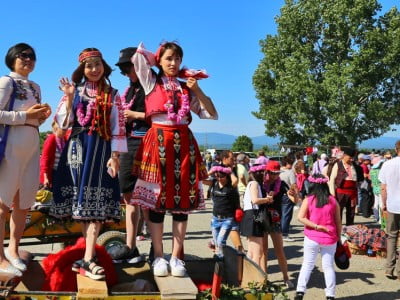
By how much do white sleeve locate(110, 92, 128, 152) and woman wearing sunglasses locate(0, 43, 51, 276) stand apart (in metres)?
0.46

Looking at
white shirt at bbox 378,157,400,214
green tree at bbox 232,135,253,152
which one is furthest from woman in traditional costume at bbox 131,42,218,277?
green tree at bbox 232,135,253,152

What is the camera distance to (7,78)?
3346 millimetres

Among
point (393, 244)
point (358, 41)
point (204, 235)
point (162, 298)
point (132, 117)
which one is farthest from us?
point (358, 41)

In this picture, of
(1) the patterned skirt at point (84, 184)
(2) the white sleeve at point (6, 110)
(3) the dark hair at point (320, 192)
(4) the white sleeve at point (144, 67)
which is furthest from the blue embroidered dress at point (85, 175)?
(3) the dark hair at point (320, 192)

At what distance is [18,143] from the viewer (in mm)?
3311

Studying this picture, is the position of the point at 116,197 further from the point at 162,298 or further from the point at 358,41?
the point at 358,41

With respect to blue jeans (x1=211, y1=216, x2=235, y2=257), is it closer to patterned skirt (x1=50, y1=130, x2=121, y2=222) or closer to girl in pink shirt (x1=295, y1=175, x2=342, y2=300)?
girl in pink shirt (x1=295, y1=175, x2=342, y2=300)

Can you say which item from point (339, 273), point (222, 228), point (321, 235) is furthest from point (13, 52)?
point (339, 273)

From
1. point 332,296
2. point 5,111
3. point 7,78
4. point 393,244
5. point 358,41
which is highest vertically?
point 358,41

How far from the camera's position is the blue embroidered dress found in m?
3.29

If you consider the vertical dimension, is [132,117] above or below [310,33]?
below

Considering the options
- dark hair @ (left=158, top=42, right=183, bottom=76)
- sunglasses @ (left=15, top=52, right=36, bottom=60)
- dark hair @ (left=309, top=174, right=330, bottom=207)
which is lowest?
dark hair @ (left=309, top=174, right=330, bottom=207)

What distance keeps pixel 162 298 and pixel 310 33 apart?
3212 centimetres

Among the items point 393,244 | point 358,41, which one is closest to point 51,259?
point 393,244
